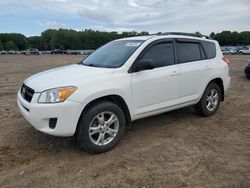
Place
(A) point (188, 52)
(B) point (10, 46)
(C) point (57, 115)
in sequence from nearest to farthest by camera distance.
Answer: (C) point (57, 115) < (A) point (188, 52) < (B) point (10, 46)

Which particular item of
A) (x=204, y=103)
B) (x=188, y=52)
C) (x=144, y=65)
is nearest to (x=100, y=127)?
(x=144, y=65)

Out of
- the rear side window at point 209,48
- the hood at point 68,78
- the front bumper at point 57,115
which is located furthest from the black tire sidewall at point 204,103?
the front bumper at point 57,115

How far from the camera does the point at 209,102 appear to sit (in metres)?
6.37

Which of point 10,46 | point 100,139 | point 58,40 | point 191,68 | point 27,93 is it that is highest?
point 58,40

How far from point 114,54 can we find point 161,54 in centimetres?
88

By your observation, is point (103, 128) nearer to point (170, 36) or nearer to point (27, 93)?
point (27, 93)

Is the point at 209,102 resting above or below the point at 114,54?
below

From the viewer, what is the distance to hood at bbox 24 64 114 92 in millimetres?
4195

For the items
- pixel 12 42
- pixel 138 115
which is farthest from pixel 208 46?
pixel 12 42

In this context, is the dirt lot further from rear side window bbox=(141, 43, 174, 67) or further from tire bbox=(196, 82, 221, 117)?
rear side window bbox=(141, 43, 174, 67)

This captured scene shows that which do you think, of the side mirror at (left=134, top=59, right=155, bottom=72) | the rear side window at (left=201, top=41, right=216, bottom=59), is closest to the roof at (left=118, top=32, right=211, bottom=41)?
the rear side window at (left=201, top=41, right=216, bottom=59)

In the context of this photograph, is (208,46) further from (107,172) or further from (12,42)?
(12,42)

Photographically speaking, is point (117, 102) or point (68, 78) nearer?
point (68, 78)

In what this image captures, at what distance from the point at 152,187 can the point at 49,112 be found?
5.68 feet
